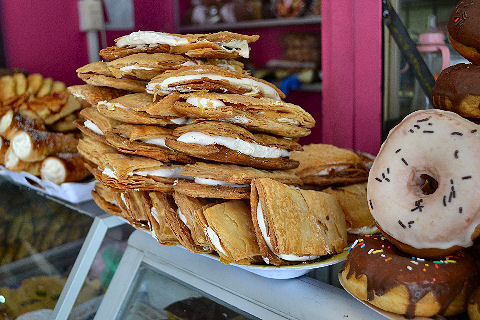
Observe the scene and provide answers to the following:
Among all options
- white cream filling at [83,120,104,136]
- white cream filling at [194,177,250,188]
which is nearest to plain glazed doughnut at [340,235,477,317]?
white cream filling at [194,177,250,188]

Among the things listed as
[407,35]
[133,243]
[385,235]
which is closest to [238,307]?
[385,235]

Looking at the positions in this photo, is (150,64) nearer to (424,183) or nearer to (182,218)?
(182,218)

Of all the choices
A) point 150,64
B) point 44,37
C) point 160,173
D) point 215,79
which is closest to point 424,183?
point 215,79

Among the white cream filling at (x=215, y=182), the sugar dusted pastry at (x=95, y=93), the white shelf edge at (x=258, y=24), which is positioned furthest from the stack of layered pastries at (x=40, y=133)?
the white shelf edge at (x=258, y=24)

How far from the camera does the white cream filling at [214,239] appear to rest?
3.33 feet

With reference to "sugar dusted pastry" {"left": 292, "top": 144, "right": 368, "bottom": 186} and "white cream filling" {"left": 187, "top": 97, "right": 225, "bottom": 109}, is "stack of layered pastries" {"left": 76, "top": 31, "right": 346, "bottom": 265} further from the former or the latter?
"sugar dusted pastry" {"left": 292, "top": 144, "right": 368, "bottom": 186}

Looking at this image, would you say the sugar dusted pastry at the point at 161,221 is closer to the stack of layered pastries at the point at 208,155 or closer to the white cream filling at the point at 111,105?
the stack of layered pastries at the point at 208,155

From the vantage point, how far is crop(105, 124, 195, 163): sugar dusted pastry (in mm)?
1195

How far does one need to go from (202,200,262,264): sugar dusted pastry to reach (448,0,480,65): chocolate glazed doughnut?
58 cm

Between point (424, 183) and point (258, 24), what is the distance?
135 inches

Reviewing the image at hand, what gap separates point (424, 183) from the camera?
857 mm

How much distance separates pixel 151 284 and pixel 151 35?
2.32 feet

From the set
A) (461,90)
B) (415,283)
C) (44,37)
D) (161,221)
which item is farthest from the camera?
(44,37)

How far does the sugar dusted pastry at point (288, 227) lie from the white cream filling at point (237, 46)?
0.42m
